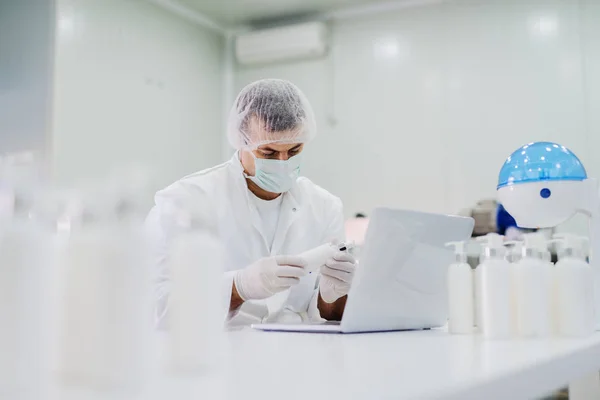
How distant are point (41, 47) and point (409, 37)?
2.11 metres

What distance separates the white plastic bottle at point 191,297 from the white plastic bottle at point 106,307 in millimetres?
58

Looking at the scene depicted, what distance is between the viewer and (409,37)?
150 inches

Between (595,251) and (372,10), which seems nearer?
(595,251)

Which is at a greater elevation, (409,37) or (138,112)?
(409,37)

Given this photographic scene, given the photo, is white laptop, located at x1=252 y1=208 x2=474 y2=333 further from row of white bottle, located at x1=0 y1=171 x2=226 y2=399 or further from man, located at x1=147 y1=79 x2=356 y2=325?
row of white bottle, located at x1=0 y1=171 x2=226 y2=399

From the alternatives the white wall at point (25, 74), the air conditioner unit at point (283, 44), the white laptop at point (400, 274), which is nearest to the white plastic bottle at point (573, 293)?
the white laptop at point (400, 274)

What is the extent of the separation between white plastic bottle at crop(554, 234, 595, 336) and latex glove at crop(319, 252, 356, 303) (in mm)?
467

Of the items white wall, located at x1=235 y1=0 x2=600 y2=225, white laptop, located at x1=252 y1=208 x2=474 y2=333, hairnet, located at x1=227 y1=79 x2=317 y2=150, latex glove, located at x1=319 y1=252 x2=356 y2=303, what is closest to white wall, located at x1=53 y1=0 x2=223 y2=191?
white wall, located at x1=235 y1=0 x2=600 y2=225

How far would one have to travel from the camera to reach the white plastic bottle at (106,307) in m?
0.50

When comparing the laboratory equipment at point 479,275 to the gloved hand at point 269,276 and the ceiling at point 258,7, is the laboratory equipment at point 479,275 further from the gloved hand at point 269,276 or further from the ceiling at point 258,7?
the ceiling at point 258,7

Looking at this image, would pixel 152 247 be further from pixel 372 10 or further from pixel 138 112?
pixel 372 10

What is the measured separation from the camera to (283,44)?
404 cm

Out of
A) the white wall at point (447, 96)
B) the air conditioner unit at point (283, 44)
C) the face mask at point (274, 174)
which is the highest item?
the air conditioner unit at point (283, 44)

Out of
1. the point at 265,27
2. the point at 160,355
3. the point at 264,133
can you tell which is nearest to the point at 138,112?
the point at 265,27
